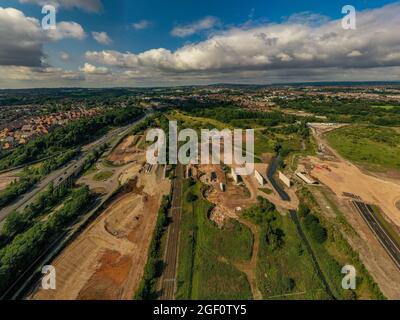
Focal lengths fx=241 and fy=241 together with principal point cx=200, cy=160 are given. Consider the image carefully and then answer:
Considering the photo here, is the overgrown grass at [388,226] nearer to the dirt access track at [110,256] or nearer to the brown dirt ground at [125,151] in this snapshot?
the dirt access track at [110,256]

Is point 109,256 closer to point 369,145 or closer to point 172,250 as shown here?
point 172,250

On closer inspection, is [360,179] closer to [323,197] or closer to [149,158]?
[323,197]

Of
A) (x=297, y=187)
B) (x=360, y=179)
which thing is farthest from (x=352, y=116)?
(x=297, y=187)

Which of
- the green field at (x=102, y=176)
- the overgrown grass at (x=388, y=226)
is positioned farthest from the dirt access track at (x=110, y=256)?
the overgrown grass at (x=388, y=226)

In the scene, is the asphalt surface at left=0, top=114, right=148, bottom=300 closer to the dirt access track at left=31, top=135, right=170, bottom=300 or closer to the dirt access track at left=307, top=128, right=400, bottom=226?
the dirt access track at left=31, top=135, right=170, bottom=300

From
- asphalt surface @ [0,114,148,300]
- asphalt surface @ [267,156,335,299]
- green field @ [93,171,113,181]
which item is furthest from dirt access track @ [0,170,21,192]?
asphalt surface @ [267,156,335,299]

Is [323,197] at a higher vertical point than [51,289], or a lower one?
higher
